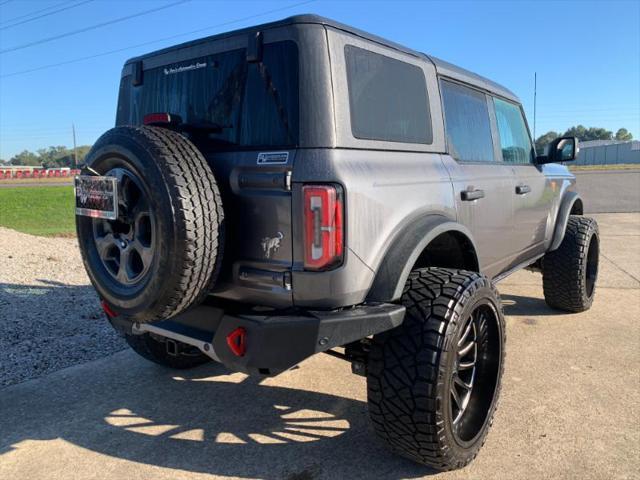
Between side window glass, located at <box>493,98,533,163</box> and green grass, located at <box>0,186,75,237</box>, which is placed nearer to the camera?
side window glass, located at <box>493,98,533,163</box>

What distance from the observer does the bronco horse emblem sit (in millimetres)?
2340

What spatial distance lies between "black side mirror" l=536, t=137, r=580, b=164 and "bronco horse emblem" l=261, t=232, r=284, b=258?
3.36 meters

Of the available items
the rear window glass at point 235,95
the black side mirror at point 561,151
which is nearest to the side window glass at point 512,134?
the black side mirror at point 561,151

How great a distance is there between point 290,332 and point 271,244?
16.3 inches

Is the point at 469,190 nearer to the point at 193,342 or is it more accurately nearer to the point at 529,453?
the point at 529,453

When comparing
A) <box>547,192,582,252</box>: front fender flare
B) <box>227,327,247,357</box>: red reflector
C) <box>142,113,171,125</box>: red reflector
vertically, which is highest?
<box>142,113,171,125</box>: red reflector

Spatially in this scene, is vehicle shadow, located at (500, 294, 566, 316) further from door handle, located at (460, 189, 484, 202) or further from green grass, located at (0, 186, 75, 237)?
green grass, located at (0, 186, 75, 237)

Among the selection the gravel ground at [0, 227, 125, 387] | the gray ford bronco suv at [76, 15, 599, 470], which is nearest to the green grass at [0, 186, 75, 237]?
the gravel ground at [0, 227, 125, 387]

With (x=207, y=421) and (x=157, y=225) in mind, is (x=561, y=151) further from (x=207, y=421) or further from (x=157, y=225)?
(x=157, y=225)

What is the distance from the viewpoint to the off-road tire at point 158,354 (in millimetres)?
3654

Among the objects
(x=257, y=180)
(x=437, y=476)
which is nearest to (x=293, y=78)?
(x=257, y=180)

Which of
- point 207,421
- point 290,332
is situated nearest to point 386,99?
point 290,332

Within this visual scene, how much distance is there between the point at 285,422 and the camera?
3.12 m

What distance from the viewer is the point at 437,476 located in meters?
2.58
